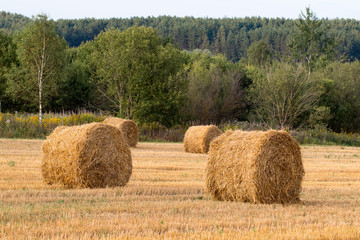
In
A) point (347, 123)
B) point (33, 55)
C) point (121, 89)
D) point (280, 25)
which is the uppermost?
point (280, 25)

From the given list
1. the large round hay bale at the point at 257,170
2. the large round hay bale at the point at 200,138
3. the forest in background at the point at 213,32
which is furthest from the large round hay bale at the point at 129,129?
the forest in background at the point at 213,32

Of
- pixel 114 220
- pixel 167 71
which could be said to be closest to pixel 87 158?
pixel 114 220

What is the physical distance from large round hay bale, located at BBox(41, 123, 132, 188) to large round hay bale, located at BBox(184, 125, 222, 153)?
12379 millimetres

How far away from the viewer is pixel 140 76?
3547 centimetres

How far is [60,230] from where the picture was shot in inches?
253

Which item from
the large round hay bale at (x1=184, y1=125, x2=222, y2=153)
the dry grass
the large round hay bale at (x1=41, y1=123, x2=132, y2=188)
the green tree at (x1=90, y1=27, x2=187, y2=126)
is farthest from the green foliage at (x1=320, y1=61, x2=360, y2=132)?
the large round hay bale at (x1=41, y1=123, x2=132, y2=188)

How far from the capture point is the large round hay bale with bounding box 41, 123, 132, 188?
1103 cm

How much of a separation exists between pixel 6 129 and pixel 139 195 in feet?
66.4

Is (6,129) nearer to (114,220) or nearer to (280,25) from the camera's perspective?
(114,220)

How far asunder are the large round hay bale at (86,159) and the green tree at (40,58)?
69.6ft

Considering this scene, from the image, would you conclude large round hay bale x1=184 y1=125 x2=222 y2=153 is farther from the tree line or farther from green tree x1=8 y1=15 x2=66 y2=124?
green tree x1=8 y1=15 x2=66 y2=124

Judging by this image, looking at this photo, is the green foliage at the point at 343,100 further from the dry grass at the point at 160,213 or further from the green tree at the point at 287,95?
the dry grass at the point at 160,213

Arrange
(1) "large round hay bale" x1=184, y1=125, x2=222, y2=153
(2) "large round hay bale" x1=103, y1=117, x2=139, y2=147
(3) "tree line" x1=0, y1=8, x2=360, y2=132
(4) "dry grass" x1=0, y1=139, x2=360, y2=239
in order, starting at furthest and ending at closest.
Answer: (3) "tree line" x1=0, y1=8, x2=360, y2=132 → (2) "large round hay bale" x1=103, y1=117, x2=139, y2=147 → (1) "large round hay bale" x1=184, y1=125, x2=222, y2=153 → (4) "dry grass" x1=0, y1=139, x2=360, y2=239

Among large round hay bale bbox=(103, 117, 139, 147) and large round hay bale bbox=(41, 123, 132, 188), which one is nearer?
large round hay bale bbox=(41, 123, 132, 188)
